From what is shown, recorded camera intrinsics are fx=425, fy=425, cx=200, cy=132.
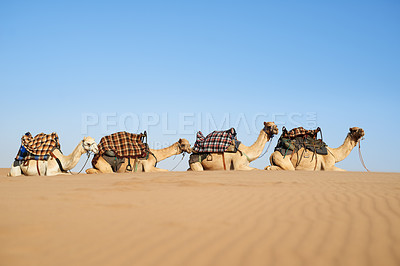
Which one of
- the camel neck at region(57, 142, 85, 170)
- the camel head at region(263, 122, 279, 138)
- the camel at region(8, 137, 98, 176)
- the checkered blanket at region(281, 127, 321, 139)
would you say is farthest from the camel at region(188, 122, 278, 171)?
the camel neck at region(57, 142, 85, 170)

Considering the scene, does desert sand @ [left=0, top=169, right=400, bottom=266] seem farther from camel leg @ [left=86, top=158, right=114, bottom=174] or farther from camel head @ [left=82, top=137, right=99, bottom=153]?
camel leg @ [left=86, top=158, right=114, bottom=174]

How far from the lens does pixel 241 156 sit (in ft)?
47.9

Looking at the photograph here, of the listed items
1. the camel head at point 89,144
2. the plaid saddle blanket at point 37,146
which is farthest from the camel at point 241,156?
the plaid saddle blanket at point 37,146

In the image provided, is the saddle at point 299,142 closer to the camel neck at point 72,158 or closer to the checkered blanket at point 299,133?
the checkered blanket at point 299,133

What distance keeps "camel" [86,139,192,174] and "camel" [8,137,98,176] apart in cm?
131

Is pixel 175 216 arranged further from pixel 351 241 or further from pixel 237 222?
pixel 351 241

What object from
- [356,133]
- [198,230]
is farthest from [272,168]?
[198,230]

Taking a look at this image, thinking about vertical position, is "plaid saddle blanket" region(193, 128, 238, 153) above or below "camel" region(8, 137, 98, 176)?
above

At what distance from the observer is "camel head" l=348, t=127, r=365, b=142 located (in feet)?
51.1

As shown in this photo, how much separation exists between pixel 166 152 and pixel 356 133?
7.00 meters

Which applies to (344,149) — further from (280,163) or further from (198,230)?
(198,230)

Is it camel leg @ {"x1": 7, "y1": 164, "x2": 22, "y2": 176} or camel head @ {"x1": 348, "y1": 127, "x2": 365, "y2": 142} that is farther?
camel head @ {"x1": 348, "y1": 127, "x2": 365, "y2": 142}

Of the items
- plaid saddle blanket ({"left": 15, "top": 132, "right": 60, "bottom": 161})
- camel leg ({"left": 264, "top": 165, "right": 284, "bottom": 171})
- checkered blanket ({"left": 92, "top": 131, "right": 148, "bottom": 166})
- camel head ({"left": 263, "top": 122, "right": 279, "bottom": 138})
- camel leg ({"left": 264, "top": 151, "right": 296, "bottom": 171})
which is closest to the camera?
plaid saddle blanket ({"left": 15, "top": 132, "right": 60, "bottom": 161})

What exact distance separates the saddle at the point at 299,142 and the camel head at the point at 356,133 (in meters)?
1.50
